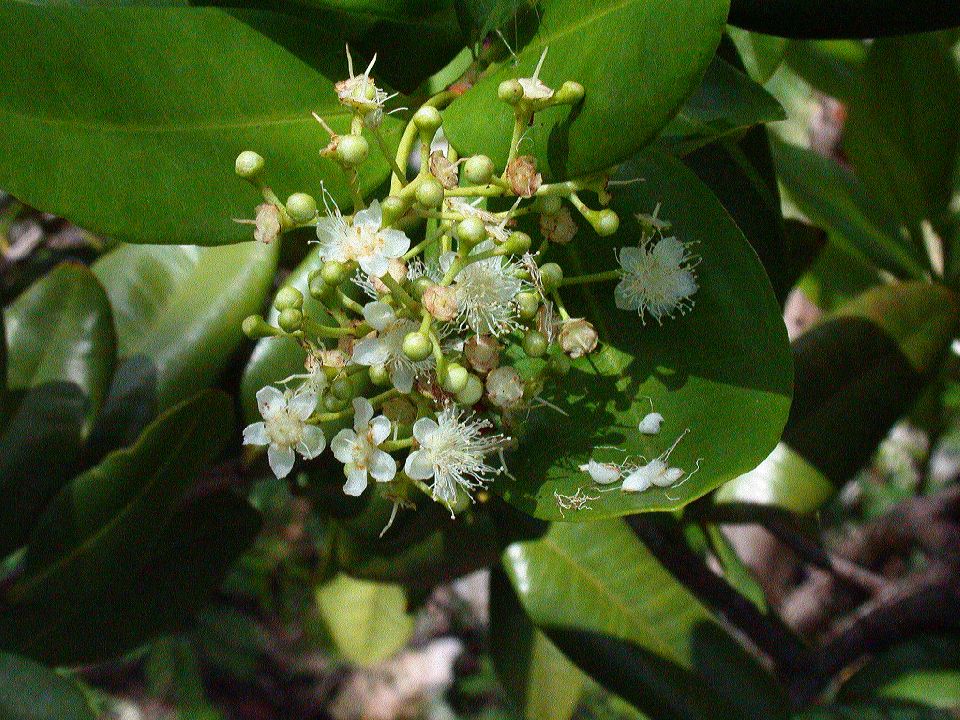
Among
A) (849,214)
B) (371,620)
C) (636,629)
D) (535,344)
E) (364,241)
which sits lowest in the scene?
(371,620)

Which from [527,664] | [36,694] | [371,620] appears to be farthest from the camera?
[371,620]

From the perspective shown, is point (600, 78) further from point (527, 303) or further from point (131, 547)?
point (131, 547)

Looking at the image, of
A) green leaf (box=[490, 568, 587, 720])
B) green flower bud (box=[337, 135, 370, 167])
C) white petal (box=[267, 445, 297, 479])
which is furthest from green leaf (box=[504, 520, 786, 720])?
green flower bud (box=[337, 135, 370, 167])

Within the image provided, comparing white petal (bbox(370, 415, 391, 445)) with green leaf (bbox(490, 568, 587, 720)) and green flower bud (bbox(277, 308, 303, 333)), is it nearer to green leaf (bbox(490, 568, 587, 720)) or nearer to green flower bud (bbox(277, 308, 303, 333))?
green flower bud (bbox(277, 308, 303, 333))

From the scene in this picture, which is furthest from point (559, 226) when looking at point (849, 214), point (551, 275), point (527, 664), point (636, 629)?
point (849, 214)

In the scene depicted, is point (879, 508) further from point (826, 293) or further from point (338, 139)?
point (338, 139)

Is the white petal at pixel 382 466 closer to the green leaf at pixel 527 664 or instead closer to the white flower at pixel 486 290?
the white flower at pixel 486 290

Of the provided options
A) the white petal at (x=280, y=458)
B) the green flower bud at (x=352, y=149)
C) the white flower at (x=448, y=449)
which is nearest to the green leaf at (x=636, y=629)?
the white flower at (x=448, y=449)
